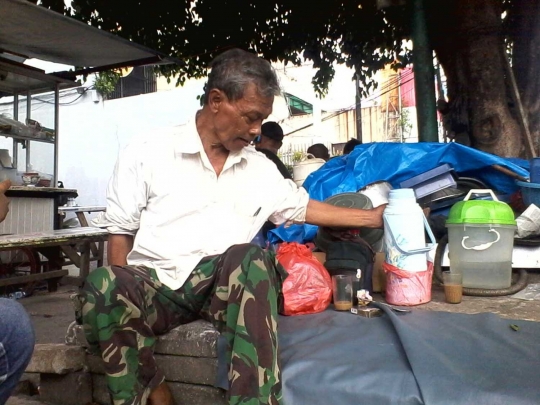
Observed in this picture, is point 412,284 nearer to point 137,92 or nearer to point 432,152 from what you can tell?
point 432,152

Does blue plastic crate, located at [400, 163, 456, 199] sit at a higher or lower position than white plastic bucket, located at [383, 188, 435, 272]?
higher

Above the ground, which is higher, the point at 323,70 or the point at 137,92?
the point at 137,92

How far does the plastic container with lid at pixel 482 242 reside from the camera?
274 cm

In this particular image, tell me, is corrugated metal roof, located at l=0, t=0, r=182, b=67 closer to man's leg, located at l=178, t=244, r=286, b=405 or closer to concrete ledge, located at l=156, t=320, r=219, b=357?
concrete ledge, located at l=156, t=320, r=219, b=357

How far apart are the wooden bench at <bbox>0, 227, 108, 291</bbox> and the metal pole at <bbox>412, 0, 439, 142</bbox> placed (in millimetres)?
2898

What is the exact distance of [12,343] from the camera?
1.28 m

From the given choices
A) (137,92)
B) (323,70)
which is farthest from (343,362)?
(137,92)

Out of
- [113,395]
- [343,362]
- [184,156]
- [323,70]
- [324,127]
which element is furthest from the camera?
[324,127]

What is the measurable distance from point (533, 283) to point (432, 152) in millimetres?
1064

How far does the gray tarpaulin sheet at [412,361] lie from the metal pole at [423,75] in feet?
7.29

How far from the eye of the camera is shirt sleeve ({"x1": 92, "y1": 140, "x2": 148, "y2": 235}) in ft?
7.34

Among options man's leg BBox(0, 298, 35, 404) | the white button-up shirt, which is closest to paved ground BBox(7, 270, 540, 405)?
the white button-up shirt

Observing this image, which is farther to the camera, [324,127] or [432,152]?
[324,127]

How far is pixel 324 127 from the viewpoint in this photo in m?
20.4
